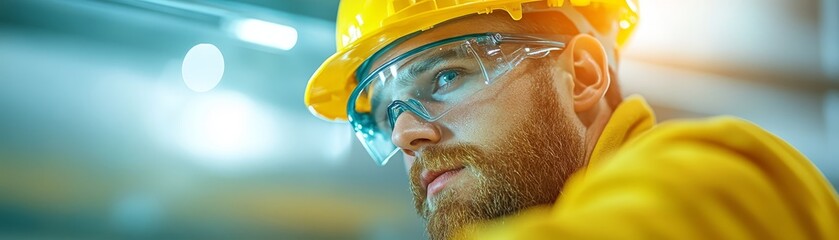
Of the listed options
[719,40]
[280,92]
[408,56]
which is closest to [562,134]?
[408,56]

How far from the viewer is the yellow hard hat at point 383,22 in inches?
54.6

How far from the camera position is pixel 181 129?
2057 mm

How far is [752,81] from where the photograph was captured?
2.79m

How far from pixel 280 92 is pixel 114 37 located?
1.63ft

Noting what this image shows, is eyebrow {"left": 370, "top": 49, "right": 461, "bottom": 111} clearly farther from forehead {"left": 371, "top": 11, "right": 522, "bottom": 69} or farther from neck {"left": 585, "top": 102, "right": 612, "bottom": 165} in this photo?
neck {"left": 585, "top": 102, "right": 612, "bottom": 165}

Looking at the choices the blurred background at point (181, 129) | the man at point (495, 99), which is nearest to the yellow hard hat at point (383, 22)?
the man at point (495, 99)

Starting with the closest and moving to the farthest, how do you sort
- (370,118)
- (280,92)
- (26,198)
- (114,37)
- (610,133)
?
(610,133) < (370,118) < (26,198) < (114,37) < (280,92)

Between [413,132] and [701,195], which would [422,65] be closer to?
[413,132]

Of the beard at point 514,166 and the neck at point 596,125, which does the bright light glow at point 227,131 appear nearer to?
the beard at point 514,166

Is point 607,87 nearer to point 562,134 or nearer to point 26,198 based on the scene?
point 562,134

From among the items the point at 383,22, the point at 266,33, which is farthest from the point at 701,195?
the point at 266,33

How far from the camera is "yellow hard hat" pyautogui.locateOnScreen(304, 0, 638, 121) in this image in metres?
1.39

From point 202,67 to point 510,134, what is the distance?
1141mm

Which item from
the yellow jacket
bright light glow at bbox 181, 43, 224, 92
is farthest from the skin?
bright light glow at bbox 181, 43, 224, 92
